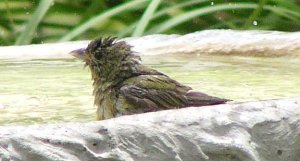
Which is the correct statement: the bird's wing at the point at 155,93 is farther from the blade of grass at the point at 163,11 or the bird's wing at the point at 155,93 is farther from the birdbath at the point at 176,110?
the blade of grass at the point at 163,11

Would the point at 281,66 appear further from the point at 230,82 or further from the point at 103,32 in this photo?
the point at 103,32

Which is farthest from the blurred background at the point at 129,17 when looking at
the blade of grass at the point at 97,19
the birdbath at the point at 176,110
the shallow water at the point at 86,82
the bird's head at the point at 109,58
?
the bird's head at the point at 109,58

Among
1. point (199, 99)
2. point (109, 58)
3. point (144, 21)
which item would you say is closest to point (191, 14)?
point (144, 21)

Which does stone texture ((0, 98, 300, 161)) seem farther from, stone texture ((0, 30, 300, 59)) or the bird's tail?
stone texture ((0, 30, 300, 59))

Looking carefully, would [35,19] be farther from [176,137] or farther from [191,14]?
[176,137]

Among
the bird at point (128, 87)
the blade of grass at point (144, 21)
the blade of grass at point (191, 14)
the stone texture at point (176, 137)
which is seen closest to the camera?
the stone texture at point (176, 137)

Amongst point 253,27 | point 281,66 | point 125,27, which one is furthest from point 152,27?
point 281,66

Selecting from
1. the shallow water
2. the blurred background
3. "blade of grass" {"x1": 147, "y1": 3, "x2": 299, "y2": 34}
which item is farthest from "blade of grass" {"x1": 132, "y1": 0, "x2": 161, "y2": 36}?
the shallow water
